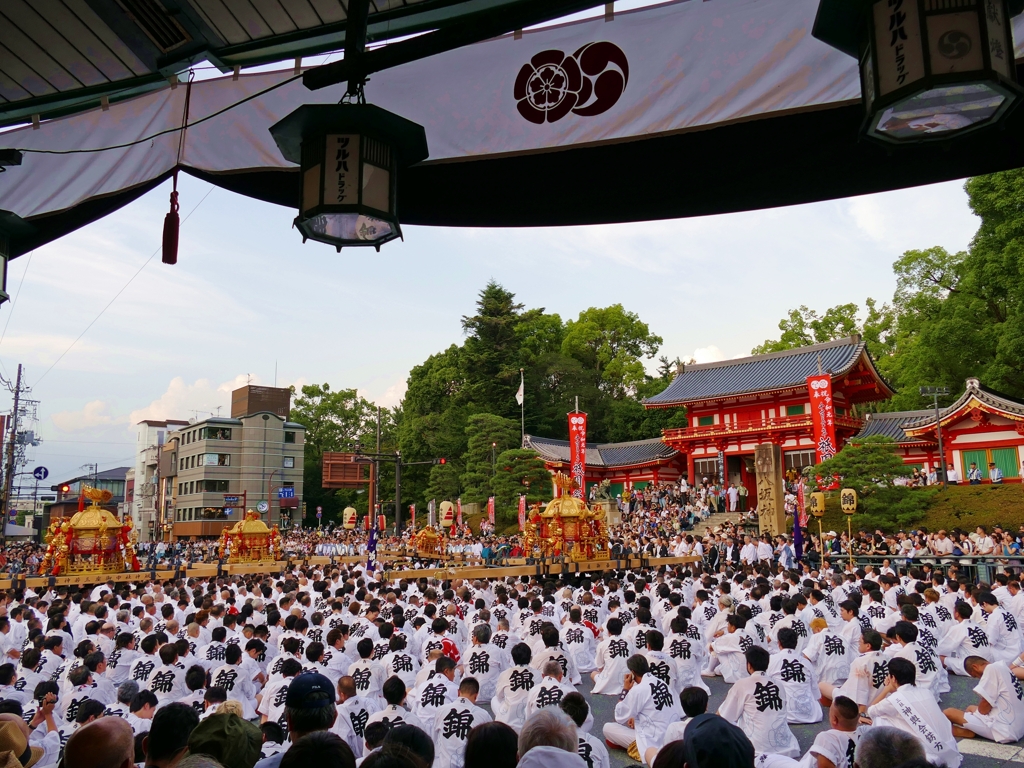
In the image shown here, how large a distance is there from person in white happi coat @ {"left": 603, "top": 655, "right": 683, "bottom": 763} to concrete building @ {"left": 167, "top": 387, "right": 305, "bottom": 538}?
1787 inches

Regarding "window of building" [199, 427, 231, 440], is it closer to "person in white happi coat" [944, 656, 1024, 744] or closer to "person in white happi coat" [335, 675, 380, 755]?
"person in white happi coat" [335, 675, 380, 755]

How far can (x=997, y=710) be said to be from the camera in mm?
6523

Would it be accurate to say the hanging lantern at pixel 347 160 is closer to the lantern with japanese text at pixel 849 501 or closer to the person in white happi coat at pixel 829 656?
the person in white happi coat at pixel 829 656

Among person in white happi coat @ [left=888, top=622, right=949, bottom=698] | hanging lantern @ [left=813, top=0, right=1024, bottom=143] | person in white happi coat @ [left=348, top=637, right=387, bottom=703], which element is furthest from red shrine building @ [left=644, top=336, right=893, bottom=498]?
hanging lantern @ [left=813, top=0, right=1024, bottom=143]

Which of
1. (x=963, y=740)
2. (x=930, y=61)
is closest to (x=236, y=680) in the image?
(x=963, y=740)

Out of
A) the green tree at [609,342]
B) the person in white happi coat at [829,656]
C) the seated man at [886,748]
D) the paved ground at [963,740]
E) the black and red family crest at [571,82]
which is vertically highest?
the green tree at [609,342]

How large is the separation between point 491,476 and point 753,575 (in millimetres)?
24216

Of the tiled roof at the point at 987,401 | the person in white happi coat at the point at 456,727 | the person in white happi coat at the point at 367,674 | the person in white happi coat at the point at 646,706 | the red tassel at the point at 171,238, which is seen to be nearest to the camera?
the red tassel at the point at 171,238

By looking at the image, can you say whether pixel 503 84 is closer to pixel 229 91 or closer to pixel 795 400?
pixel 229 91

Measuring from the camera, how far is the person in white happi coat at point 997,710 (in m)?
6.44

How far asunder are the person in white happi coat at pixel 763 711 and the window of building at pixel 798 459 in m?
27.1

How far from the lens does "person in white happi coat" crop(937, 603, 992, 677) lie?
27.8 feet

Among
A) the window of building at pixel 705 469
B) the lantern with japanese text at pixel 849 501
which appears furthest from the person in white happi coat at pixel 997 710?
the window of building at pixel 705 469

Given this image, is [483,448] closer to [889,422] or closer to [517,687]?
[889,422]
